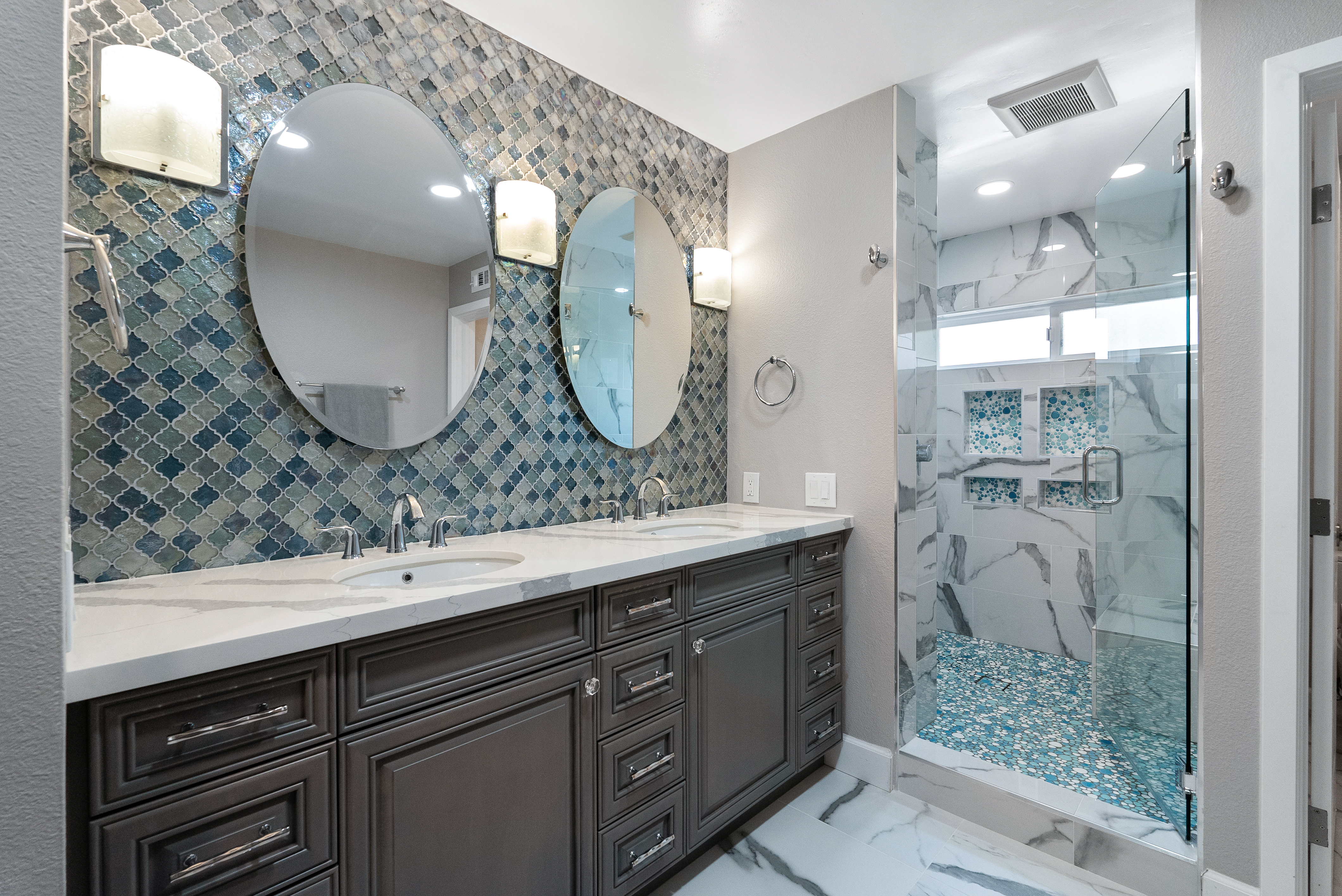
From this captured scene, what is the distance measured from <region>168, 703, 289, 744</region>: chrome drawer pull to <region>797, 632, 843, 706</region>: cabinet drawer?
5.21ft

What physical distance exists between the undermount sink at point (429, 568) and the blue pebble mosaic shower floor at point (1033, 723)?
5.86ft

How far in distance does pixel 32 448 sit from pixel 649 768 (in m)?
1.39

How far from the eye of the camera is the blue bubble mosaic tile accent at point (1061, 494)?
345 centimetres

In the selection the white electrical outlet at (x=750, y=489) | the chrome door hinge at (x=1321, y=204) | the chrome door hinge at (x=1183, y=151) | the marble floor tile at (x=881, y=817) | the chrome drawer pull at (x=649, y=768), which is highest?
the chrome door hinge at (x=1183, y=151)

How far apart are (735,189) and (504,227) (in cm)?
129

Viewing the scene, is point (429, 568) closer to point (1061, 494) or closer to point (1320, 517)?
point (1320, 517)

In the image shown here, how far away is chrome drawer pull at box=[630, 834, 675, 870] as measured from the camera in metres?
1.56

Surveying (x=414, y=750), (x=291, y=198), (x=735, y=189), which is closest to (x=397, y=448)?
(x=291, y=198)

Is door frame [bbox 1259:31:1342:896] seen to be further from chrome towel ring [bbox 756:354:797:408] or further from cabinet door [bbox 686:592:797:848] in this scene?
chrome towel ring [bbox 756:354:797:408]

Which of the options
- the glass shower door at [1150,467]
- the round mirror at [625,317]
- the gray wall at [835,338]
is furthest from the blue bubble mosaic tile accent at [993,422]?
the round mirror at [625,317]

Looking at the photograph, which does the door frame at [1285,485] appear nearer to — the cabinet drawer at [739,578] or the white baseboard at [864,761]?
the white baseboard at [864,761]

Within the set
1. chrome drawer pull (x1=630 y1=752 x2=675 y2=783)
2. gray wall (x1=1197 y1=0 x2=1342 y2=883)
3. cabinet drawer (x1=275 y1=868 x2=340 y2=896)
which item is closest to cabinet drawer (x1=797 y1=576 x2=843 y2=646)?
chrome drawer pull (x1=630 y1=752 x2=675 y2=783)

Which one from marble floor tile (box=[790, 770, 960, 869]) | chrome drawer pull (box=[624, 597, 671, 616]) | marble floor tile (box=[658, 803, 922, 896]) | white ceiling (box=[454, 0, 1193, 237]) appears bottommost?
marble floor tile (box=[790, 770, 960, 869])

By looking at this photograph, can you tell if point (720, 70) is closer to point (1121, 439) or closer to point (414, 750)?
point (1121, 439)
